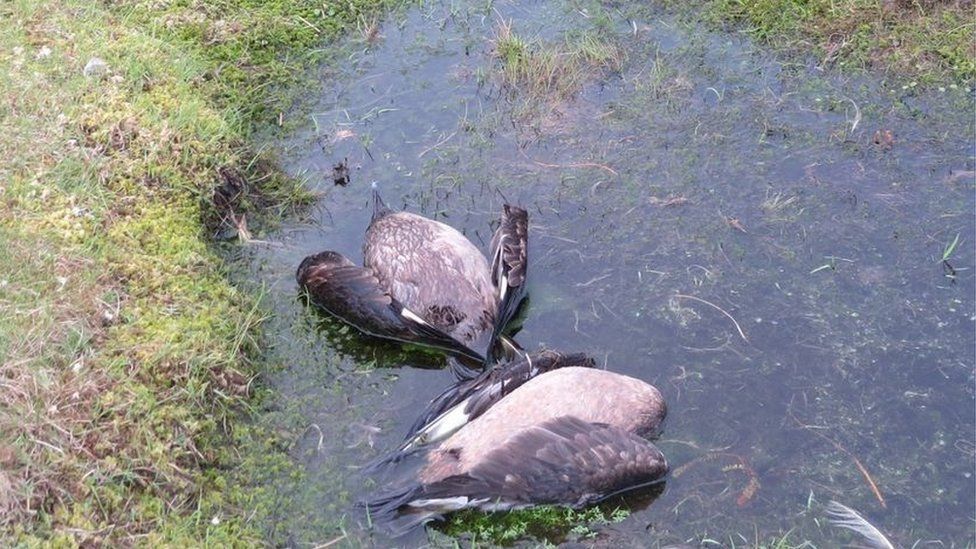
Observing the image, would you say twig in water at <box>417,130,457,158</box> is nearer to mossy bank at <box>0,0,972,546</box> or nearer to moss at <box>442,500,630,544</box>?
mossy bank at <box>0,0,972,546</box>

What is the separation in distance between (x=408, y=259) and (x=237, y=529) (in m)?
1.75

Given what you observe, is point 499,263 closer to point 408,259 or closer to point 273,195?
point 408,259

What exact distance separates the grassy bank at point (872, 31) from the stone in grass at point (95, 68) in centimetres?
424

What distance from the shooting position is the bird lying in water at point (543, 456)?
4453 mm

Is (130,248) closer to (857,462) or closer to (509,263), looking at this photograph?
(509,263)

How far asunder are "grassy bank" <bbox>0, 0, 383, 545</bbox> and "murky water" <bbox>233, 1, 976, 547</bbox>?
0.31 meters

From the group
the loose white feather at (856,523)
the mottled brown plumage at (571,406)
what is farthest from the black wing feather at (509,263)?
the loose white feather at (856,523)

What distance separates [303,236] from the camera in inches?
242

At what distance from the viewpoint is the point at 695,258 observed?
5.71 metres

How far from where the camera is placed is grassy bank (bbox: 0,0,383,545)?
438 centimetres

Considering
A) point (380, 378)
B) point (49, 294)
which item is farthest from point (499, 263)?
point (49, 294)

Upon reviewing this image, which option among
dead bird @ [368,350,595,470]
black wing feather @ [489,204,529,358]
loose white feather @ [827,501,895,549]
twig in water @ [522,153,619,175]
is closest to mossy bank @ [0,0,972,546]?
dead bird @ [368,350,595,470]

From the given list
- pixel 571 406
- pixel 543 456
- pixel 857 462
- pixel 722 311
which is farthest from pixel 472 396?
pixel 857 462

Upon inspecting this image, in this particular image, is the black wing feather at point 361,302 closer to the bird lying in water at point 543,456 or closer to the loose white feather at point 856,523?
the bird lying in water at point 543,456
